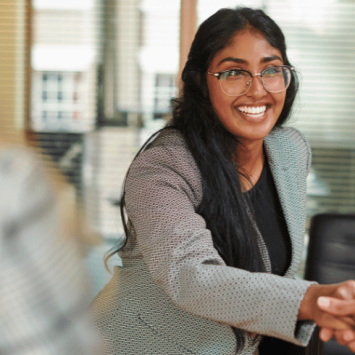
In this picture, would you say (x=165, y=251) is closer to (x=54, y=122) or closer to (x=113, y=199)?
(x=113, y=199)

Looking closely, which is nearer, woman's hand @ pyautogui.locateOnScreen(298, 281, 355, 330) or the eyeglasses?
woman's hand @ pyautogui.locateOnScreen(298, 281, 355, 330)

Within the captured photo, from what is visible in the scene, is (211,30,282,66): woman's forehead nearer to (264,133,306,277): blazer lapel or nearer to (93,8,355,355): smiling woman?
(93,8,355,355): smiling woman

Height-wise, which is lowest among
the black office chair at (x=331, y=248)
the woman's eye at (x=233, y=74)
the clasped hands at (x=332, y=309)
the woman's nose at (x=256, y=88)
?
the black office chair at (x=331, y=248)

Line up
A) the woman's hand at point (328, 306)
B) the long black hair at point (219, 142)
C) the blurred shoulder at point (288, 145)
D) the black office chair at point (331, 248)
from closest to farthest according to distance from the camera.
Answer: the woman's hand at point (328, 306), the long black hair at point (219, 142), the blurred shoulder at point (288, 145), the black office chair at point (331, 248)

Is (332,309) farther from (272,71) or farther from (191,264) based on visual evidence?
(272,71)

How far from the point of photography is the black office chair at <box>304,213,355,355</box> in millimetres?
1769

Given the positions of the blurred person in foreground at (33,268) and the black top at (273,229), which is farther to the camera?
the black top at (273,229)

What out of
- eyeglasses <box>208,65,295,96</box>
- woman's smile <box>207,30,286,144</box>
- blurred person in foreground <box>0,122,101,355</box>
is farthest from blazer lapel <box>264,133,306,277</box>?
blurred person in foreground <box>0,122,101,355</box>

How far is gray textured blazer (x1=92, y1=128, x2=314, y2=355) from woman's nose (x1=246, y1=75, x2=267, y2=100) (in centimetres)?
25

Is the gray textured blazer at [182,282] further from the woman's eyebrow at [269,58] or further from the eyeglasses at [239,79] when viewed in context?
the woman's eyebrow at [269,58]

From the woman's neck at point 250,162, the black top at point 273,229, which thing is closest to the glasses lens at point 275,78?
the woman's neck at point 250,162

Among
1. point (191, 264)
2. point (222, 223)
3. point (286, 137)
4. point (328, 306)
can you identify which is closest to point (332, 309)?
point (328, 306)

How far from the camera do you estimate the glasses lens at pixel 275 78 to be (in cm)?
139

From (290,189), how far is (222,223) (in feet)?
1.28
